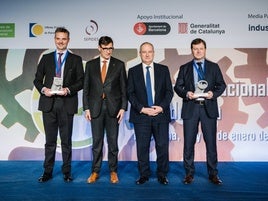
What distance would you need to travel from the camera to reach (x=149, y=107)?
3699mm

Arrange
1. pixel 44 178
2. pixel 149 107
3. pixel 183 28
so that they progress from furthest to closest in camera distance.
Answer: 1. pixel 183 28
2. pixel 44 178
3. pixel 149 107

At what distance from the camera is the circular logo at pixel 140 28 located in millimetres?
4906

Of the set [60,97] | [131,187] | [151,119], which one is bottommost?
[131,187]

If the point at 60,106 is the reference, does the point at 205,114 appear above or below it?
below

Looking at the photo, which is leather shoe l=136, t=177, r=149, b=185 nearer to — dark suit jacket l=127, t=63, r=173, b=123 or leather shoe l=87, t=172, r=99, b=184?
leather shoe l=87, t=172, r=99, b=184

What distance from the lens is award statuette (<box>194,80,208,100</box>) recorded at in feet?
11.7

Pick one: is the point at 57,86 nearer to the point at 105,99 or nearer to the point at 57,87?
the point at 57,87

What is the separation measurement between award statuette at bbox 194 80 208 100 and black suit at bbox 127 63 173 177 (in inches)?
11.9

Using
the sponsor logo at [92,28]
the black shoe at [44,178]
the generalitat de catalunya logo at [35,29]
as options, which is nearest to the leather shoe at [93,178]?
the black shoe at [44,178]

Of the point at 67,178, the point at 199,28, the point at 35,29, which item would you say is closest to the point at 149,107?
the point at 67,178

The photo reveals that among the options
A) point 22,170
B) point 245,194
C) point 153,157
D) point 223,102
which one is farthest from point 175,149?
point 22,170

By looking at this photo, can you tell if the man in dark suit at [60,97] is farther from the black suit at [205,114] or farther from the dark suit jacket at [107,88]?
the black suit at [205,114]

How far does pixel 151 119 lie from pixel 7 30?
109 inches

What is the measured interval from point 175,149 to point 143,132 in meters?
1.44
